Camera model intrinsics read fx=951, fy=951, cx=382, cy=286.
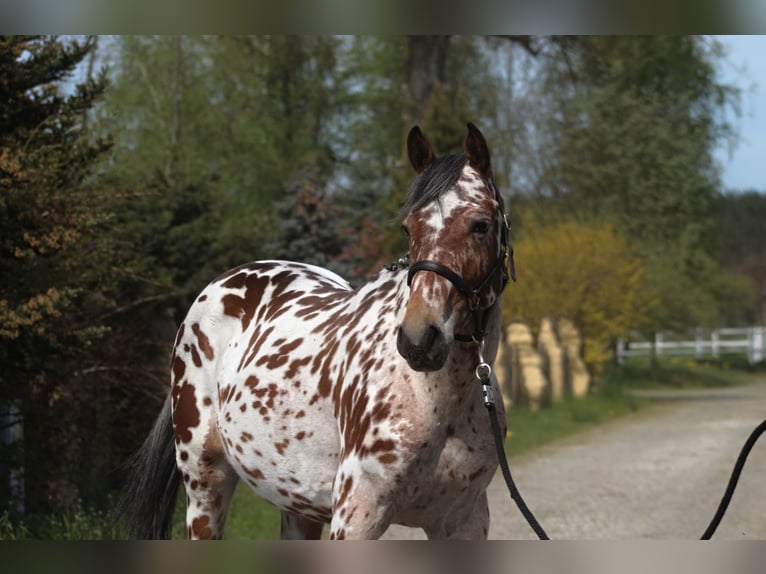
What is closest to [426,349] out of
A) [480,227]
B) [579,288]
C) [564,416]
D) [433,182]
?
[480,227]

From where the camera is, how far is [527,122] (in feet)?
80.2

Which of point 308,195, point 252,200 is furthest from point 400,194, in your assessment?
point 252,200

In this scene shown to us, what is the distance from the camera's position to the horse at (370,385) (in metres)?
3.07

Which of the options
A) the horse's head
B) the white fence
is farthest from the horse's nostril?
the white fence

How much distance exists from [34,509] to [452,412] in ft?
17.1

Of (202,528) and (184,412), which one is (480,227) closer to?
(184,412)

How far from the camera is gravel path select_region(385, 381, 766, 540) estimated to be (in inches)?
324

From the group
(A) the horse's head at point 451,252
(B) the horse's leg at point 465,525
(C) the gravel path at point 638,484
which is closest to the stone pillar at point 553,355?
(C) the gravel path at point 638,484

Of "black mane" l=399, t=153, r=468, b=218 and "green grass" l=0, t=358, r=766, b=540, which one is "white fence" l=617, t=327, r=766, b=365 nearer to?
"green grass" l=0, t=358, r=766, b=540

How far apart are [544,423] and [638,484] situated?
4.76m

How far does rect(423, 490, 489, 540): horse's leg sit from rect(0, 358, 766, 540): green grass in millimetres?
2072

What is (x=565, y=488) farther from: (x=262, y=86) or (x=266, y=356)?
(x=262, y=86)

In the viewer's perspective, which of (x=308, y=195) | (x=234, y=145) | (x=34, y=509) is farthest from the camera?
(x=234, y=145)

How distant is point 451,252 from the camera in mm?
3014
